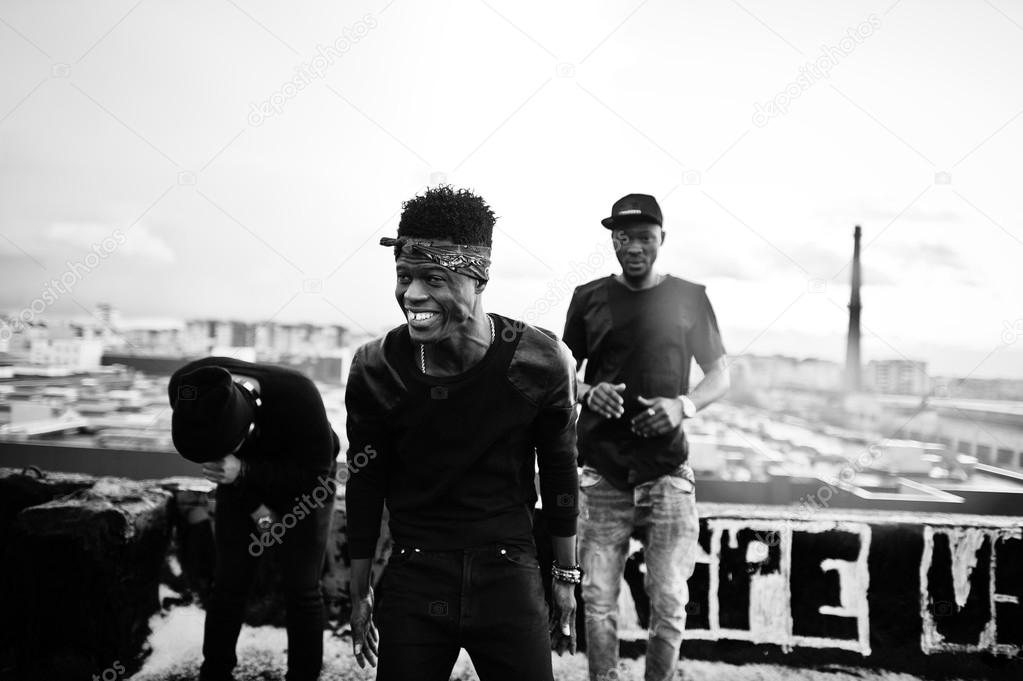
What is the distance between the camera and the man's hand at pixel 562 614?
1.87m

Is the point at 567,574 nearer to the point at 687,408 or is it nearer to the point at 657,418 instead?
the point at 657,418

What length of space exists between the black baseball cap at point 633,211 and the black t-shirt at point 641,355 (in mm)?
277

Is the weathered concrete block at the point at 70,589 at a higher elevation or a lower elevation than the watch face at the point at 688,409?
lower

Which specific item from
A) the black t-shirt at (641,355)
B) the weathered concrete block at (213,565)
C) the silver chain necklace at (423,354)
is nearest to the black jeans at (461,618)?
the silver chain necklace at (423,354)

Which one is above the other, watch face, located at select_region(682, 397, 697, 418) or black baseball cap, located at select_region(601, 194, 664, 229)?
black baseball cap, located at select_region(601, 194, 664, 229)

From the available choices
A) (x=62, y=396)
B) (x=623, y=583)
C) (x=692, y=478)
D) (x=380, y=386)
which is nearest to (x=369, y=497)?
(x=380, y=386)

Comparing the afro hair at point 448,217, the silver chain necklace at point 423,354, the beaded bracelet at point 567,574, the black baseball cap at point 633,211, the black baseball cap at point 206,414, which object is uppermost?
the black baseball cap at point 633,211

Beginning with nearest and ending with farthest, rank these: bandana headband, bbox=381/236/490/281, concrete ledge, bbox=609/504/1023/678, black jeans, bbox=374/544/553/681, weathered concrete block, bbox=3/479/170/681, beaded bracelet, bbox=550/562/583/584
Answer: black jeans, bbox=374/544/553/681, bandana headband, bbox=381/236/490/281, beaded bracelet, bbox=550/562/583/584, weathered concrete block, bbox=3/479/170/681, concrete ledge, bbox=609/504/1023/678

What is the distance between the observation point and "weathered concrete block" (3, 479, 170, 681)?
298cm

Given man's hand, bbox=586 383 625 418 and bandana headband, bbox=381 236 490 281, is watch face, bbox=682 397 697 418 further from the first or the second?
bandana headband, bbox=381 236 490 281

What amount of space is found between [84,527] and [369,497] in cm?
215

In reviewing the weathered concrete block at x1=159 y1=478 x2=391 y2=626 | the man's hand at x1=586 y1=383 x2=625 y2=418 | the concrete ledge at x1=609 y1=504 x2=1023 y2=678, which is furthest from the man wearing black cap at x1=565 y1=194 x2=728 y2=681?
the weathered concrete block at x1=159 y1=478 x2=391 y2=626

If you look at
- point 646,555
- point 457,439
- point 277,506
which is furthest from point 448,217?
point 646,555

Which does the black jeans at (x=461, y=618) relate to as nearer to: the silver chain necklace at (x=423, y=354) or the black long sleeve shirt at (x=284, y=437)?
the silver chain necklace at (x=423, y=354)
